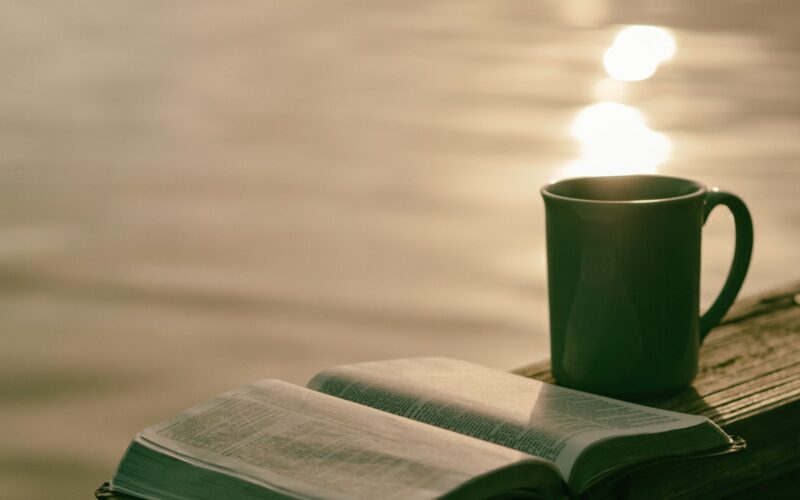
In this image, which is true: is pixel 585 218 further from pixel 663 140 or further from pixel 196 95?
pixel 196 95

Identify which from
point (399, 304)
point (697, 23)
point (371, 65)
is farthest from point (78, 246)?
point (697, 23)

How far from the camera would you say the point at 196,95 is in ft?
16.9

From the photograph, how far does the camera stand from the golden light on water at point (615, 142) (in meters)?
3.70

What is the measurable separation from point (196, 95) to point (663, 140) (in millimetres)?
2086

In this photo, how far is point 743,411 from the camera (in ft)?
3.09

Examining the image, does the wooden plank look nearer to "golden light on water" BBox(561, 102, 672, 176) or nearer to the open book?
the open book

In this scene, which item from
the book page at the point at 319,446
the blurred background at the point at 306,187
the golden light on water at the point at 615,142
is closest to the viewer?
the book page at the point at 319,446

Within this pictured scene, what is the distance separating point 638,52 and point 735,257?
514 centimetres

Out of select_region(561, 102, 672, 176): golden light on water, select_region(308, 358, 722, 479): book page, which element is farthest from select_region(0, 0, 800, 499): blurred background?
select_region(308, 358, 722, 479): book page

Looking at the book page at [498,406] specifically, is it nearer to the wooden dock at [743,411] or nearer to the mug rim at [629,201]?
the wooden dock at [743,411]

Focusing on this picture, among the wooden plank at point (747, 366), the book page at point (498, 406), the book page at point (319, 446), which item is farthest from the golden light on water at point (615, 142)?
the book page at point (319, 446)

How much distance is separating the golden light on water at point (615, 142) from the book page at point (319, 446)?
2590mm

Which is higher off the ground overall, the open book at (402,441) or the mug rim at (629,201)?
the mug rim at (629,201)

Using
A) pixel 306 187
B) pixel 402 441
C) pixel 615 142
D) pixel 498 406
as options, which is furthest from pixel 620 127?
pixel 402 441
